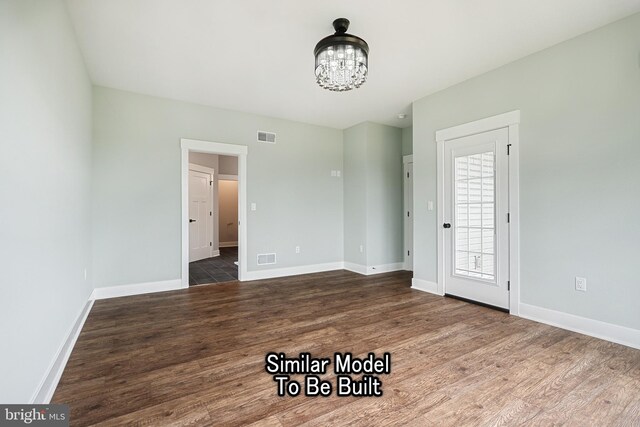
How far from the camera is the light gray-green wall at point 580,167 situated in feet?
8.24

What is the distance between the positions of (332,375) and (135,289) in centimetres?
325

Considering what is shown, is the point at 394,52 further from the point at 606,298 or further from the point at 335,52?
A: the point at 606,298

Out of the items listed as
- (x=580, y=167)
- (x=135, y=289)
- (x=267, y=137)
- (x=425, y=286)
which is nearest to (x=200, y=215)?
(x=267, y=137)

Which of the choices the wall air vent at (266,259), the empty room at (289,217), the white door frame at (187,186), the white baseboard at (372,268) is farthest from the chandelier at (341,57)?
the white baseboard at (372,268)

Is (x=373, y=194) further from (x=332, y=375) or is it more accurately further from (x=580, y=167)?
(x=332, y=375)

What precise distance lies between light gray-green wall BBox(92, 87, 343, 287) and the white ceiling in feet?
1.51

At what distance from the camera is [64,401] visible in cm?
177

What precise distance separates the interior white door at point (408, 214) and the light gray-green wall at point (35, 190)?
15.8 feet

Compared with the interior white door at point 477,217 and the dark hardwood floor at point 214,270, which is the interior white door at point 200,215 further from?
the interior white door at point 477,217

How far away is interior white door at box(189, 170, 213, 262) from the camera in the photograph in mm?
6668

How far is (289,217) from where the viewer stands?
17.4ft

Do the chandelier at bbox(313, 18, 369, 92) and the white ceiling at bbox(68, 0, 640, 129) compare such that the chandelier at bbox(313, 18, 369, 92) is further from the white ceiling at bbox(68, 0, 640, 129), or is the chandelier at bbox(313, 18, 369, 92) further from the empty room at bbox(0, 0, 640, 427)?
the white ceiling at bbox(68, 0, 640, 129)

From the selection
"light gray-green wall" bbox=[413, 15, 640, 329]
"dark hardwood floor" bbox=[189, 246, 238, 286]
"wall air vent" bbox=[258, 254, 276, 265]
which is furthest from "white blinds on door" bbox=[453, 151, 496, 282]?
"dark hardwood floor" bbox=[189, 246, 238, 286]

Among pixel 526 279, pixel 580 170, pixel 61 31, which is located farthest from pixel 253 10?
pixel 526 279
